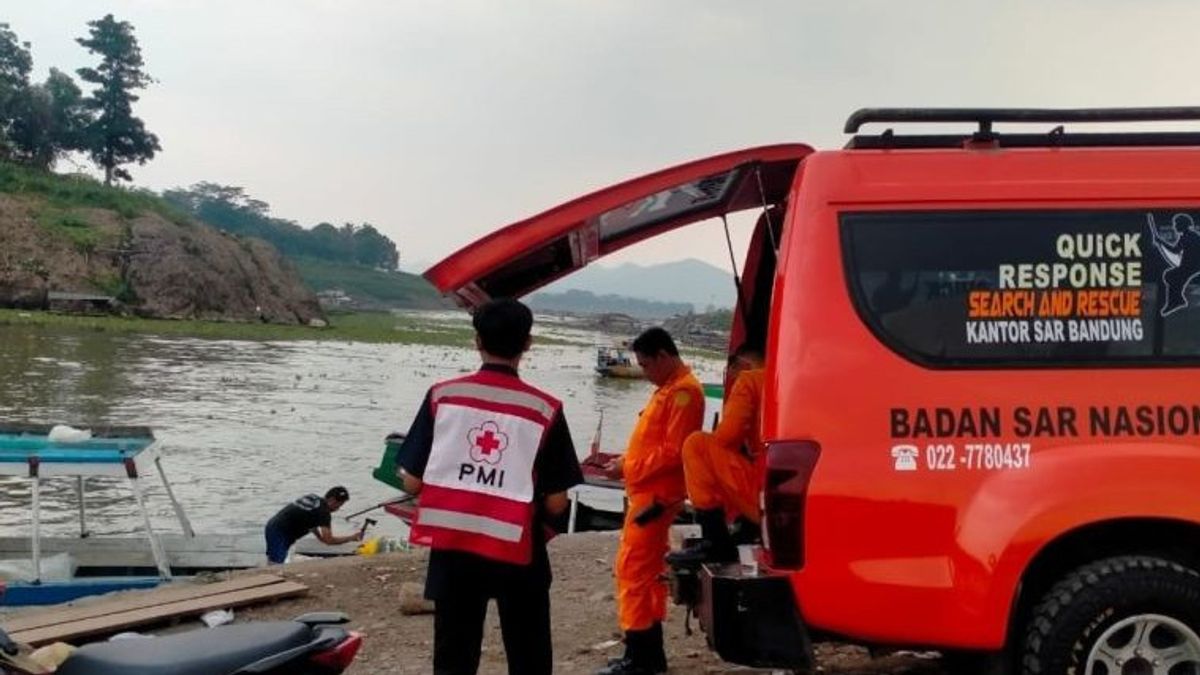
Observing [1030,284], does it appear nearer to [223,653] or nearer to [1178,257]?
[1178,257]

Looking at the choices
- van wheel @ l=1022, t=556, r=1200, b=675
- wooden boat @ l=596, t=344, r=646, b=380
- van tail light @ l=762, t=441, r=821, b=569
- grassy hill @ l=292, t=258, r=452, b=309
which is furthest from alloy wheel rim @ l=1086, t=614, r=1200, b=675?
grassy hill @ l=292, t=258, r=452, b=309

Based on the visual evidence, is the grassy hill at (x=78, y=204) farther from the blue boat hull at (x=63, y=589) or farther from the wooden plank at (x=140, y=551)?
the blue boat hull at (x=63, y=589)

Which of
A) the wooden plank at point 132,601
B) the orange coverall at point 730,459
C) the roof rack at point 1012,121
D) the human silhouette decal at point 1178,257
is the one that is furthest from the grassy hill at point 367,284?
the human silhouette decal at point 1178,257

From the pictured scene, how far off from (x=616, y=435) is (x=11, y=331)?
24.8m

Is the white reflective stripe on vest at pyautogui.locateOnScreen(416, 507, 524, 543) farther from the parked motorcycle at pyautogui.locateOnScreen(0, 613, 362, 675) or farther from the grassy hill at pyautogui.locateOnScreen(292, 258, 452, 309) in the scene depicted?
the grassy hill at pyautogui.locateOnScreen(292, 258, 452, 309)

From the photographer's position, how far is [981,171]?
4078 mm

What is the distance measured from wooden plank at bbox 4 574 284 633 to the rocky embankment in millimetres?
48083

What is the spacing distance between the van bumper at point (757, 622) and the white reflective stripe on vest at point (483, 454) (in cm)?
80

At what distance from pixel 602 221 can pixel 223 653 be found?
2355 millimetres

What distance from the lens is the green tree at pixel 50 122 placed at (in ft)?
230

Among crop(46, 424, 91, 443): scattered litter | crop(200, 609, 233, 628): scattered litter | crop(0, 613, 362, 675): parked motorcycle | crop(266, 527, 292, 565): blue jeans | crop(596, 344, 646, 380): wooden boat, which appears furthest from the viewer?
crop(596, 344, 646, 380): wooden boat

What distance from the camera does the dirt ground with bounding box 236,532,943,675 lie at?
18.3 feet

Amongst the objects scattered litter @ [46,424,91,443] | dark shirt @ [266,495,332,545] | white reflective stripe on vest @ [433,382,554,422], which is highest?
white reflective stripe on vest @ [433,382,554,422]

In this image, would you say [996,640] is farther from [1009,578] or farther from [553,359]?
[553,359]
